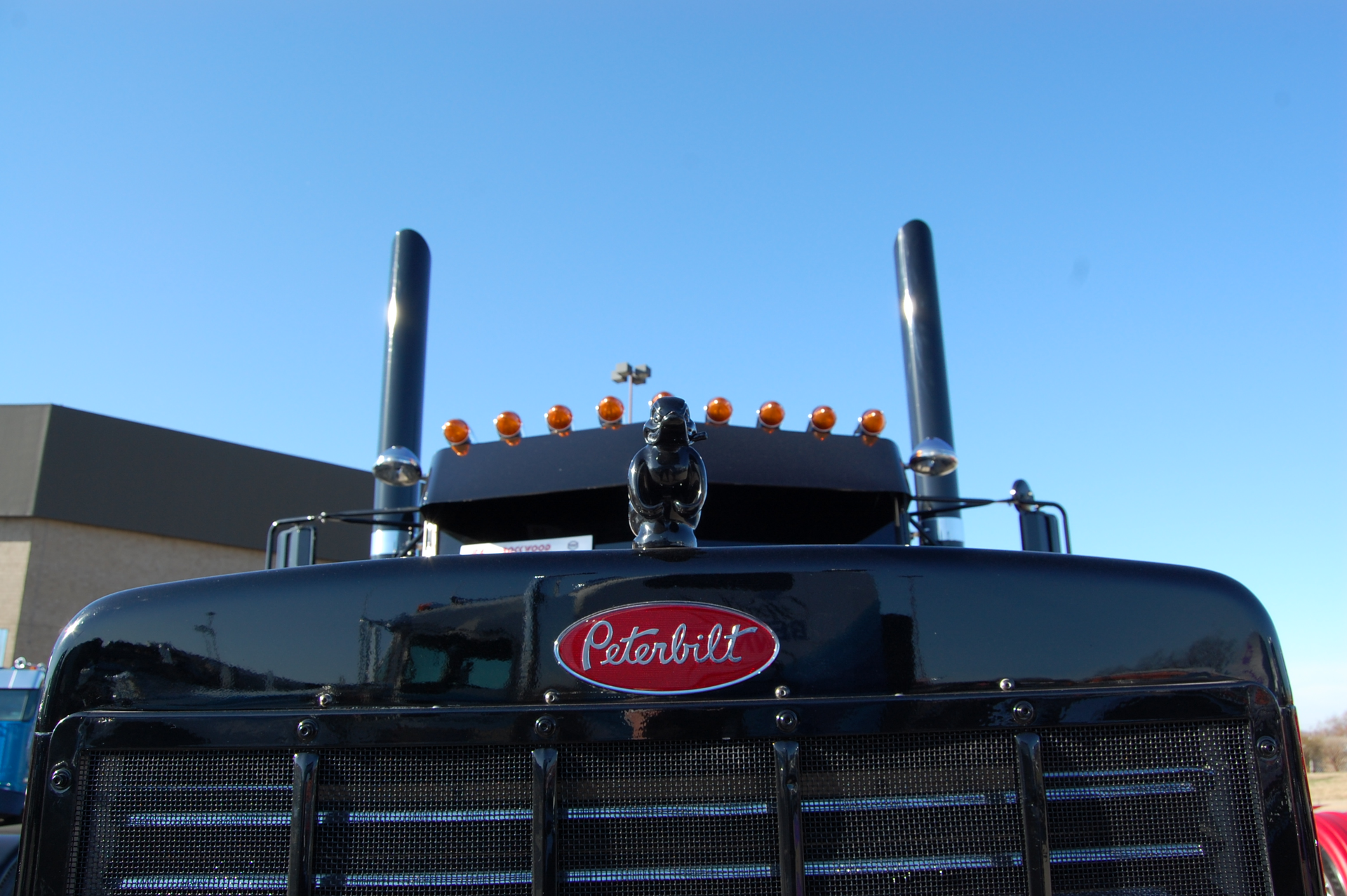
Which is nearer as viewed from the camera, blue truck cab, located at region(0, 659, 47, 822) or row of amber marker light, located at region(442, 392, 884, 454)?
row of amber marker light, located at region(442, 392, 884, 454)

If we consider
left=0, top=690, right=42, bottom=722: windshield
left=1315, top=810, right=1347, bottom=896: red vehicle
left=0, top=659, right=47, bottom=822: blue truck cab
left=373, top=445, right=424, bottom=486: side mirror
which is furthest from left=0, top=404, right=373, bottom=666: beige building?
left=1315, top=810, right=1347, bottom=896: red vehicle

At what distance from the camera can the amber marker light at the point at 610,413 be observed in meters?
4.30

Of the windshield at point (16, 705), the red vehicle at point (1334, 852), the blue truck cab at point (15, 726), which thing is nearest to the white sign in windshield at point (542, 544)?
the red vehicle at point (1334, 852)

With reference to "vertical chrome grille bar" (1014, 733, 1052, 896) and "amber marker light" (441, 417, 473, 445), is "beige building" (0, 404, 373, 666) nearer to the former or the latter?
"amber marker light" (441, 417, 473, 445)

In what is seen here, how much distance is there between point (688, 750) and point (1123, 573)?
3.20ft

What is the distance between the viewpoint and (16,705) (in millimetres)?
14773

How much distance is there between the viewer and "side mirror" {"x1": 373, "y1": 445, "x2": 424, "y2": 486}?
4180 mm

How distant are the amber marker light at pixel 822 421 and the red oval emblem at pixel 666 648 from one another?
7.59 ft

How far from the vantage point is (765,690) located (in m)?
2.00

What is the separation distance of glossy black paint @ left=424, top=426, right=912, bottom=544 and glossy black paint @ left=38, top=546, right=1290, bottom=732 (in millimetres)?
1843

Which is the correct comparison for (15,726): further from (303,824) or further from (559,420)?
(303,824)

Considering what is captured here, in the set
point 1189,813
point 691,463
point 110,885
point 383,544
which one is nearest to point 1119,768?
point 1189,813

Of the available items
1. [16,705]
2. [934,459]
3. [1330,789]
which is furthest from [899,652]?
[1330,789]

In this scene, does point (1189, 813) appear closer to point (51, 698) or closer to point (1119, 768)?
point (1119, 768)
